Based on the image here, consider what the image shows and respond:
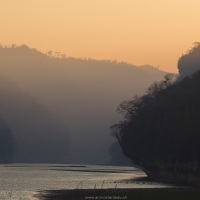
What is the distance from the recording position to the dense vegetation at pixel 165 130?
142250 millimetres

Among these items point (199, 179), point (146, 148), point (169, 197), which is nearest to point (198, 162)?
point (199, 179)

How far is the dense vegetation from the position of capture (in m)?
142

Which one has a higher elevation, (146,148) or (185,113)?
(185,113)

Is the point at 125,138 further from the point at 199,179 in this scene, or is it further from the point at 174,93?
the point at 199,179

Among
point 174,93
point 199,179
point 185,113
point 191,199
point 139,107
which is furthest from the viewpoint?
point 139,107

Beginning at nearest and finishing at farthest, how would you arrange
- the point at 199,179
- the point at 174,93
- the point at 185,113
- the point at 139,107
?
1. the point at 199,179
2. the point at 185,113
3. the point at 174,93
4. the point at 139,107

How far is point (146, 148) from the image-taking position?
546ft

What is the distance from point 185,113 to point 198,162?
1142 cm

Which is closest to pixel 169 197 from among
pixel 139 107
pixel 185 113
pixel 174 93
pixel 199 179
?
Answer: pixel 199 179

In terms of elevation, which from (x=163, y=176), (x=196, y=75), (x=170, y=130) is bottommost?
(x=163, y=176)

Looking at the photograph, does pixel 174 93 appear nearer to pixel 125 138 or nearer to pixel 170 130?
pixel 170 130

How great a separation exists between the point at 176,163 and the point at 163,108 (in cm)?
1166

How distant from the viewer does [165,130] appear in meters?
155

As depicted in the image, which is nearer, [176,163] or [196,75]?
[176,163]
